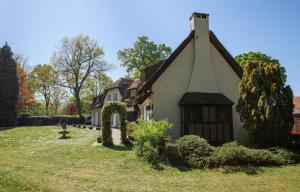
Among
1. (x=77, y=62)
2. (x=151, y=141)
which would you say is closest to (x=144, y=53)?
(x=77, y=62)

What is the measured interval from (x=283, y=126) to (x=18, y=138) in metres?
20.8

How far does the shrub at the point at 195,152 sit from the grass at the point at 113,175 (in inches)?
34.4

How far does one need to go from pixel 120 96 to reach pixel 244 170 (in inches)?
1159

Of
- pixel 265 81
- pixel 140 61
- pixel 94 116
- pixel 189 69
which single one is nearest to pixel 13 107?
pixel 94 116

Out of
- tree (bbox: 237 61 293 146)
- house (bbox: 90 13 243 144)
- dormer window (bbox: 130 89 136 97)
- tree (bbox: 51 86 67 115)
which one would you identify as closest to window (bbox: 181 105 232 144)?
house (bbox: 90 13 243 144)

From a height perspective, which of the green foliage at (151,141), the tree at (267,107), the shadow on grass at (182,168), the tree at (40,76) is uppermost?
the tree at (40,76)

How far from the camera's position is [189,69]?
2472 centimetres

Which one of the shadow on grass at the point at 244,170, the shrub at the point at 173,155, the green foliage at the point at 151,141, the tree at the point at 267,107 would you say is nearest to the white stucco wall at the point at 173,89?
the tree at the point at 267,107

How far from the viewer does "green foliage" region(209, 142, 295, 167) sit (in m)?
15.6

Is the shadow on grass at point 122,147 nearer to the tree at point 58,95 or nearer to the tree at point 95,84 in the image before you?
the tree at point 95,84

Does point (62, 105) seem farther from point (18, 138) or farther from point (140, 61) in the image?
point (18, 138)

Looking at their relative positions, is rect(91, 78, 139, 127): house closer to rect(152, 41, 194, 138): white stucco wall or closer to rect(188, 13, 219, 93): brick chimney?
rect(152, 41, 194, 138): white stucco wall

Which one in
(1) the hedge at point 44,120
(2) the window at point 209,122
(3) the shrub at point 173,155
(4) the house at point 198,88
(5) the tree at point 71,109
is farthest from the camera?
(5) the tree at point 71,109

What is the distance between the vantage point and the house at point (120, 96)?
36969mm
